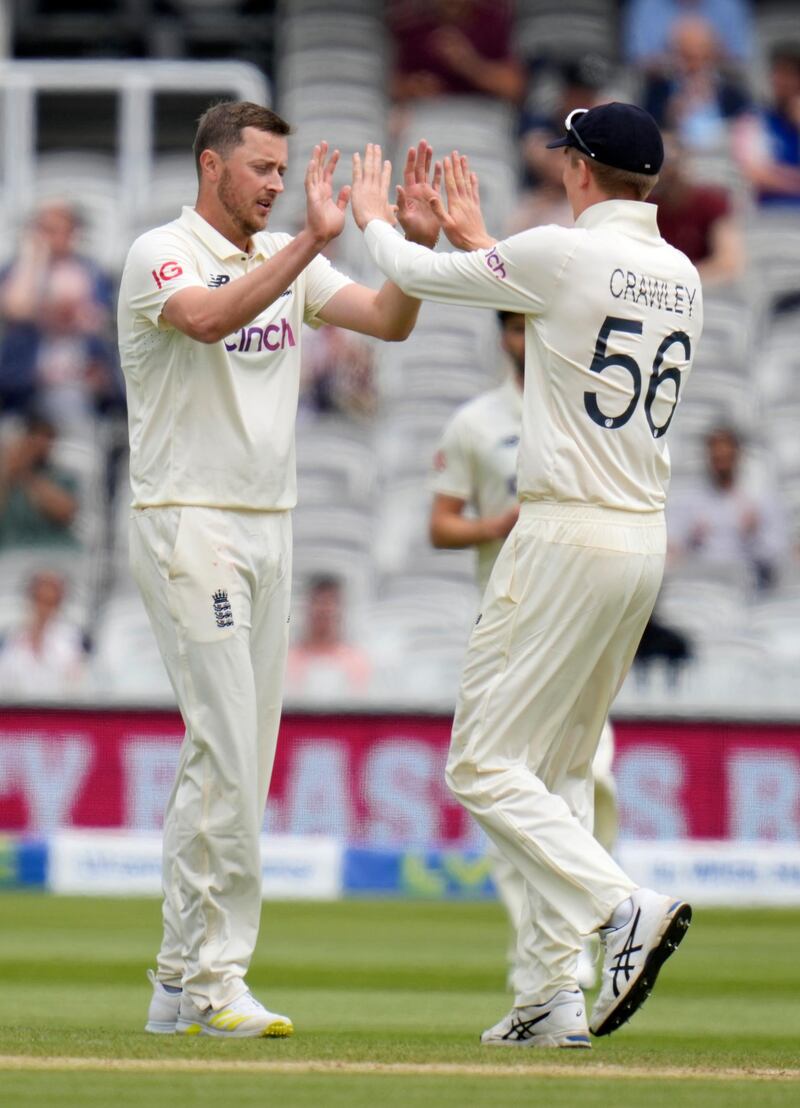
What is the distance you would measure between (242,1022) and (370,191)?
1.94m

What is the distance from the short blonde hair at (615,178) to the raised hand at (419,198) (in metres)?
0.42

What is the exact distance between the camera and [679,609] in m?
12.2

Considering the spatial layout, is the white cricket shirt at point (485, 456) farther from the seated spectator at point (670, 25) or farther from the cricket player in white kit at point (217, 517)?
the seated spectator at point (670, 25)

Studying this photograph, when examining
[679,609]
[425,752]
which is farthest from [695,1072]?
[679,609]

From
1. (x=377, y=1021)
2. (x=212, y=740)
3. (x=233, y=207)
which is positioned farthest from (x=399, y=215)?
(x=377, y=1021)

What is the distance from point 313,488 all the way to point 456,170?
28.5ft

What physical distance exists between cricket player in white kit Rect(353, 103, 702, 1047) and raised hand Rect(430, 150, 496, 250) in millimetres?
184

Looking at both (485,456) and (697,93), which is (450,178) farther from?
(697,93)

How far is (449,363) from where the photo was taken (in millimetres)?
14602

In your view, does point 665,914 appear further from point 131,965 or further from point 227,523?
point 131,965

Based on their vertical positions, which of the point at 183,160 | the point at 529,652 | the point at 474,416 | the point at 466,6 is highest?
the point at 466,6

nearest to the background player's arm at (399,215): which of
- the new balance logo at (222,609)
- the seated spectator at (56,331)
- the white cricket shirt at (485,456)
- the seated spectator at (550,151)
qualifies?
the new balance logo at (222,609)

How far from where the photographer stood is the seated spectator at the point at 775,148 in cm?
1555

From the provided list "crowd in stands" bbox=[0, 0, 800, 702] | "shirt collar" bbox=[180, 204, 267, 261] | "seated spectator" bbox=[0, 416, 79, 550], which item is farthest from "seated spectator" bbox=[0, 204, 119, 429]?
"shirt collar" bbox=[180, 204, 267, 261]
